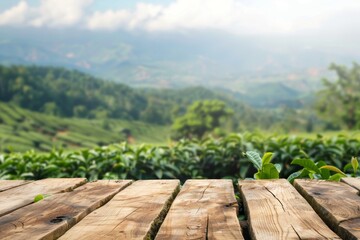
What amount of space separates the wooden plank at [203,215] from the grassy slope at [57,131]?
63.5 meters

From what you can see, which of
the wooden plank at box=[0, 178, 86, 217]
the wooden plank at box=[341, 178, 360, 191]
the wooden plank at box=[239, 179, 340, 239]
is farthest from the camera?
the wooden plank at box=[341, 178, 360, 191]

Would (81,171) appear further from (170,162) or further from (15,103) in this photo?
(15,103)

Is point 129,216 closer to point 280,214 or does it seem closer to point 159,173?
point 280,214

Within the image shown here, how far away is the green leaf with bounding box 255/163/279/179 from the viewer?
2217mm

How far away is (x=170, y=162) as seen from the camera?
15.5 ft

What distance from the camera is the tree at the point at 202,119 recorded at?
67.5m

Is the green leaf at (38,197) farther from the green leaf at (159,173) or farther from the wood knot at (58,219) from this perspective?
the green leaf at (159,173)

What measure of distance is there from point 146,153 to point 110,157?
408 millimetres

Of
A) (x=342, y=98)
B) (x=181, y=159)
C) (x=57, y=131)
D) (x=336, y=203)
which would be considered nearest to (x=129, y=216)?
(x=336, y=203)

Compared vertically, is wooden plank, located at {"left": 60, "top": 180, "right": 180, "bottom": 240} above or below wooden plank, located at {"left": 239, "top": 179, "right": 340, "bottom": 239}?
above

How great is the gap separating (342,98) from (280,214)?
188ft

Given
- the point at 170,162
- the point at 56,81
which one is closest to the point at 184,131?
the point at 56,81

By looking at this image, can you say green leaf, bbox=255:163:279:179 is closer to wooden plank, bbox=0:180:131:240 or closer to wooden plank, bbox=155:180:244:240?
wooden plank, bbox=155:180:244:240

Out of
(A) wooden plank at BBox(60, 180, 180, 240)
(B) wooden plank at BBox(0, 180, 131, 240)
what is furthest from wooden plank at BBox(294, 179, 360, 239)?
(B) wooden plank at BBox(0, 180, 131, 240)
